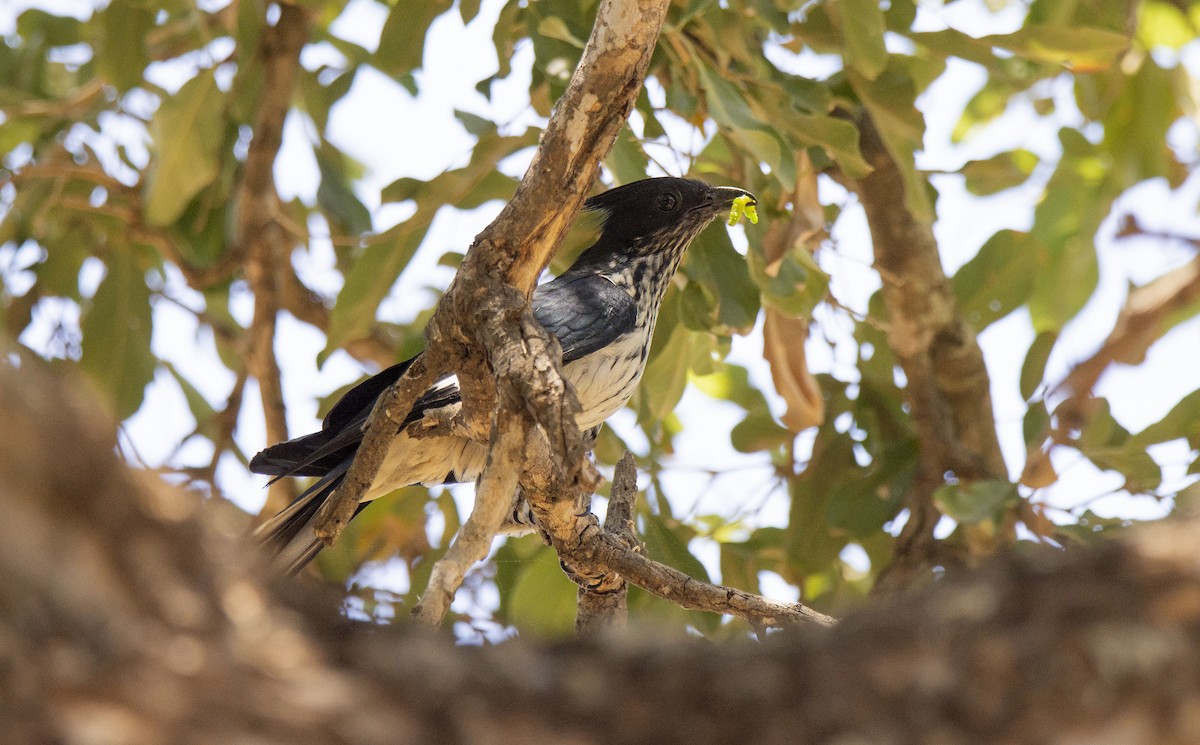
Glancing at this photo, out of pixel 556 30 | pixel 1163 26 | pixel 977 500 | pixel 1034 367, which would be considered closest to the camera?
pixel 556 30

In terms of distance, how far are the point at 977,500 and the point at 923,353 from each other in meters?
1.28

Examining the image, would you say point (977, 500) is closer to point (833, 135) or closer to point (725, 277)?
point (725, 277)

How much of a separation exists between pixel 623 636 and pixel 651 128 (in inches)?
100

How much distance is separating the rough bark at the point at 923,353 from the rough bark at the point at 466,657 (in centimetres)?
330

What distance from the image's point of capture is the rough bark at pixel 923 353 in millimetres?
4531

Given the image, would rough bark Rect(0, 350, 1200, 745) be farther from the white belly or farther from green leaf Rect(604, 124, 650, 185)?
the white belly

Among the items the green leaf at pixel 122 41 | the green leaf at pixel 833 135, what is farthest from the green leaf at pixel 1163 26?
the green leaf at pixel 122 41

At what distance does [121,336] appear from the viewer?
5047 millimetres

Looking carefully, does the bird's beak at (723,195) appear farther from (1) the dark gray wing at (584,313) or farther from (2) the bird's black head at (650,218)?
(1) the dark gray wing at (584,313)

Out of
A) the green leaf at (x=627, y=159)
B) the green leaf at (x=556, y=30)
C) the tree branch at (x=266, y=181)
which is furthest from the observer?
the tree branch at (x=266, y=181)

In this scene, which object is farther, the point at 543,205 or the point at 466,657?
the point at 543,205

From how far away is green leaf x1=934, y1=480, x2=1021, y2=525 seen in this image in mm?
3402

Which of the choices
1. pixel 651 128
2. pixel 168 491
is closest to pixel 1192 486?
pixel 651 128

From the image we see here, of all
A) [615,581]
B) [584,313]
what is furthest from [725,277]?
[615,581]
